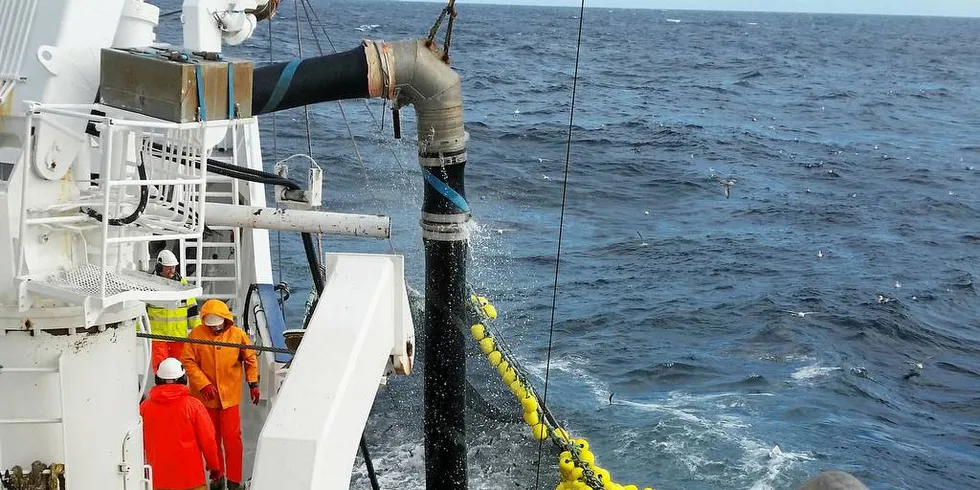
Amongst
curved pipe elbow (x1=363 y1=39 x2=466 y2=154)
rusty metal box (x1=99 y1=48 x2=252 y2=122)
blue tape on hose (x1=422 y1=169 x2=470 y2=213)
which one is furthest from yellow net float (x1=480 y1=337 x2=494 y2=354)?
rusty metal box (x1=99 y1=48 x2=252 y2=122)

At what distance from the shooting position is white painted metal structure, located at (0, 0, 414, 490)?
4.03 metres

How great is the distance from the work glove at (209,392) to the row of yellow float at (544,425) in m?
3.43

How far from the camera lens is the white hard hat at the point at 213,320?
6.52m

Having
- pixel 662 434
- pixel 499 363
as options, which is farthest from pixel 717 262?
pixel 499 363

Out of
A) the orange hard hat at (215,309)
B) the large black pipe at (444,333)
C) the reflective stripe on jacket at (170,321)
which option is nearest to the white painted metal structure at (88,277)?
the orange hard hat at (215,309)

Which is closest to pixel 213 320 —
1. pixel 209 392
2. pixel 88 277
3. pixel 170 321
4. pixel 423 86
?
pixel 209 392

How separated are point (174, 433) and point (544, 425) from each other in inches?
209

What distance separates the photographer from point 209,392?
6637 millimetres

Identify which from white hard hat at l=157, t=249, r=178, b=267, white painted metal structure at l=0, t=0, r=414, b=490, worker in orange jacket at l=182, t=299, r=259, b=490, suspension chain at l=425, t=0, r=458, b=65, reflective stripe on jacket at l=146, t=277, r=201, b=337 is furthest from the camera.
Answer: reflective stripe on jacket at l=146, t=277, r=201, b=337

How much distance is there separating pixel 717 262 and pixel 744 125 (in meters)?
20.3

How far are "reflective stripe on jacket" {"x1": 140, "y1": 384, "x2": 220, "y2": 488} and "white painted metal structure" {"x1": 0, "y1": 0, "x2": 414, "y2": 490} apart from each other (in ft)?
2.22

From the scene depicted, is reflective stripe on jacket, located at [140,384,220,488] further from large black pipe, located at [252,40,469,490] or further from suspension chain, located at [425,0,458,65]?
suspension chain, located at [425,0,458,65]

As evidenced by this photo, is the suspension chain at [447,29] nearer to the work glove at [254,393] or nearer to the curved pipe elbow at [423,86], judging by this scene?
the curved pipe elbow at [423,86]

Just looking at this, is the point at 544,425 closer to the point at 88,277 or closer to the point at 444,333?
the point at 444,333
